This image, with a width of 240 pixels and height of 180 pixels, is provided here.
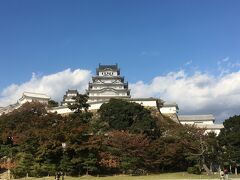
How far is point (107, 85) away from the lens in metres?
77.4

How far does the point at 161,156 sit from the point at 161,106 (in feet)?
81.2

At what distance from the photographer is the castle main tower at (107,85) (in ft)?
243

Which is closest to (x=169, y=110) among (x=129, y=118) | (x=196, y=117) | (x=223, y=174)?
(x=196, y=117)

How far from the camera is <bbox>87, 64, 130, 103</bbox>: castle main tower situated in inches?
2921

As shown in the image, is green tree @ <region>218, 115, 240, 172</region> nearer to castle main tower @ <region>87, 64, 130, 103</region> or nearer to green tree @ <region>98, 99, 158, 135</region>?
green tree @ <region>98, 99, 158, 135</region>

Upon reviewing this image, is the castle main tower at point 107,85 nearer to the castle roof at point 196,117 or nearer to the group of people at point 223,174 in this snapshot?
the castle roof at point 196,117

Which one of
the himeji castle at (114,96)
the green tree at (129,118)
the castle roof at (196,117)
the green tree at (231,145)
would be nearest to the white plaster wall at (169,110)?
the himeji castle at (114,96)

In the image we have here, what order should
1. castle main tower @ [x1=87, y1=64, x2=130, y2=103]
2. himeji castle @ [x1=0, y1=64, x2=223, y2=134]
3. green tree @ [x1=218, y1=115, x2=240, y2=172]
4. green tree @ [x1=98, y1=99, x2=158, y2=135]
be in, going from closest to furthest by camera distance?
green tree @ [x1=218, y1=115, x2=240, y2=172] → green tree @ [x1=98, y1=99, x2=158, y2=135] → himeji castle @ [x1=0, y1=64, x2=223, y2=134] → castle main tower @ [x1=87, y1=64, x2=130, y2=103]

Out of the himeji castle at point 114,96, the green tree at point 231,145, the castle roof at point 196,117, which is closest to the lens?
the green tree at point 231,145

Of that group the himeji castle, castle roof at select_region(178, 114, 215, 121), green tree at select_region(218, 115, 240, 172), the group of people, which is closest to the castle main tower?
the himeji castle

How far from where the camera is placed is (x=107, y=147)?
42406 mm

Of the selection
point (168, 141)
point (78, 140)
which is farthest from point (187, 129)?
point (78, 140)

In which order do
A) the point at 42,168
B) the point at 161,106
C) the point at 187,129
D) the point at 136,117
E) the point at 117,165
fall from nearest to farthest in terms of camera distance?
the point at 42,168 < the point at 117,165 < the point at 187,129 < the point at 136,117 < the point at 161,106

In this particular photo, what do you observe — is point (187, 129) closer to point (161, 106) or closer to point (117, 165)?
point (117, 165)
